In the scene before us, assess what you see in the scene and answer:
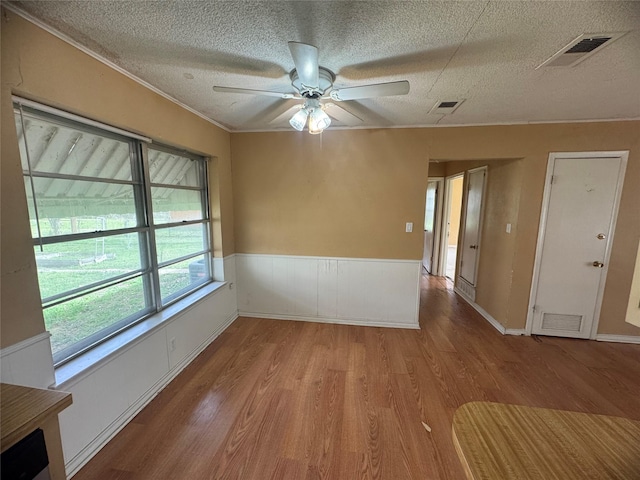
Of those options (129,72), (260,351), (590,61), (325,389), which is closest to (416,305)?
(325,389)

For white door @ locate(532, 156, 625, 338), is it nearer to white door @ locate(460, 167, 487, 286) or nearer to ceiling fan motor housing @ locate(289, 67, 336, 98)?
white door @ locate(460, 167, 487, 286)

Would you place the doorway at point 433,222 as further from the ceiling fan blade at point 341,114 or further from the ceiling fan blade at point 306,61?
the ceiling fan blade at point 306,61

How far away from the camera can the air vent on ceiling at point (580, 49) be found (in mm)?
1306

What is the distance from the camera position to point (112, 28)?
130 cm

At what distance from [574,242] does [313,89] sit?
10.0ft

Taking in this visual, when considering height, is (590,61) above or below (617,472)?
above

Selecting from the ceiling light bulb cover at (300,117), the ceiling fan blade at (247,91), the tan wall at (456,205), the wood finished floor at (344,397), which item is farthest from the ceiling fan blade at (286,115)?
the tan wall at (456,205)

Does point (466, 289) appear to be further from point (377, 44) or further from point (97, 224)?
point (97, 224)

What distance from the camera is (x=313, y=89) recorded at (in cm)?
160

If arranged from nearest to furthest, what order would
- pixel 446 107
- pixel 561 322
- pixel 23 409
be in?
pixel 23 409 < pixel 446 107 < pixel 561 322

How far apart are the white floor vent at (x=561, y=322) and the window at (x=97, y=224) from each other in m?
3.88

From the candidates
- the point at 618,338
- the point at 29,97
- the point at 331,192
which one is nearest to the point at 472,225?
the point at 618,338

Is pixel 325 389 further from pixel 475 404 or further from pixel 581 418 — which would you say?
pixel 581 418

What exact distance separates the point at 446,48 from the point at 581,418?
1726mm
